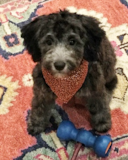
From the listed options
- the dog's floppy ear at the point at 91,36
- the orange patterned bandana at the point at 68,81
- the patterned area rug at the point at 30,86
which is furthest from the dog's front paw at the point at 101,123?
the dog's floppy ear at the point at 91,36

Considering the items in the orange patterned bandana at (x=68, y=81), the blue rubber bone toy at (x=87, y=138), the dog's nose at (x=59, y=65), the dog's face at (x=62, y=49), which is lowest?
the blue rubber bone toy at (x=87, y=138)

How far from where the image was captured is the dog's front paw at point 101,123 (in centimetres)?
162

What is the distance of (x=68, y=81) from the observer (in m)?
1.43

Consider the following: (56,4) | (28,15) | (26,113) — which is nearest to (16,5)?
(28,15)

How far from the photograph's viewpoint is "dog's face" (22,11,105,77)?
1.25 meters

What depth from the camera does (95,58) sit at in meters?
1.37

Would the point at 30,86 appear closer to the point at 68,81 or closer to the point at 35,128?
the point at 35,128

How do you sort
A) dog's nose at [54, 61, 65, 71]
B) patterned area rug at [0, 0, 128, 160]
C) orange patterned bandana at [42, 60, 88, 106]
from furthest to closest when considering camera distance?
patterned area rug at [0, 0, 128, 160] < orange patterned bandana at [42, 60, 88, 106] < dog's nose at [54, 61, 65, 71]

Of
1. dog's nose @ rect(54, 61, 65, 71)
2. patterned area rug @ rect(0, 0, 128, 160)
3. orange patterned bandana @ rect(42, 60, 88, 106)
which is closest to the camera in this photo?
dog's nose @ rect(54, 61, 65, 71)

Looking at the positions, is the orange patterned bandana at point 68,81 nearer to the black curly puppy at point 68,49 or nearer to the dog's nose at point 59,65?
the black curly puppy at point 68,49

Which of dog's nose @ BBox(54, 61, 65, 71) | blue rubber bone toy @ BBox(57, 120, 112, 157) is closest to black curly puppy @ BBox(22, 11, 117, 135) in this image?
dog's nose @ BBox(54, 61, 65, 71)

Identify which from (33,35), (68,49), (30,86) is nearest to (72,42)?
(68,49)

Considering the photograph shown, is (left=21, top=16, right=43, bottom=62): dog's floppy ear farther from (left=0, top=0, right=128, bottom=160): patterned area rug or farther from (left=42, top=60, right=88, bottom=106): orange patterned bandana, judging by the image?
(left=0, top=0, right=128, bottom=160): patterned area rug

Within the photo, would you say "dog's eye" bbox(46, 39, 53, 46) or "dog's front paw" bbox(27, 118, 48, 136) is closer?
→ "dog's eye" bbox(46, 39, 53, 46)
